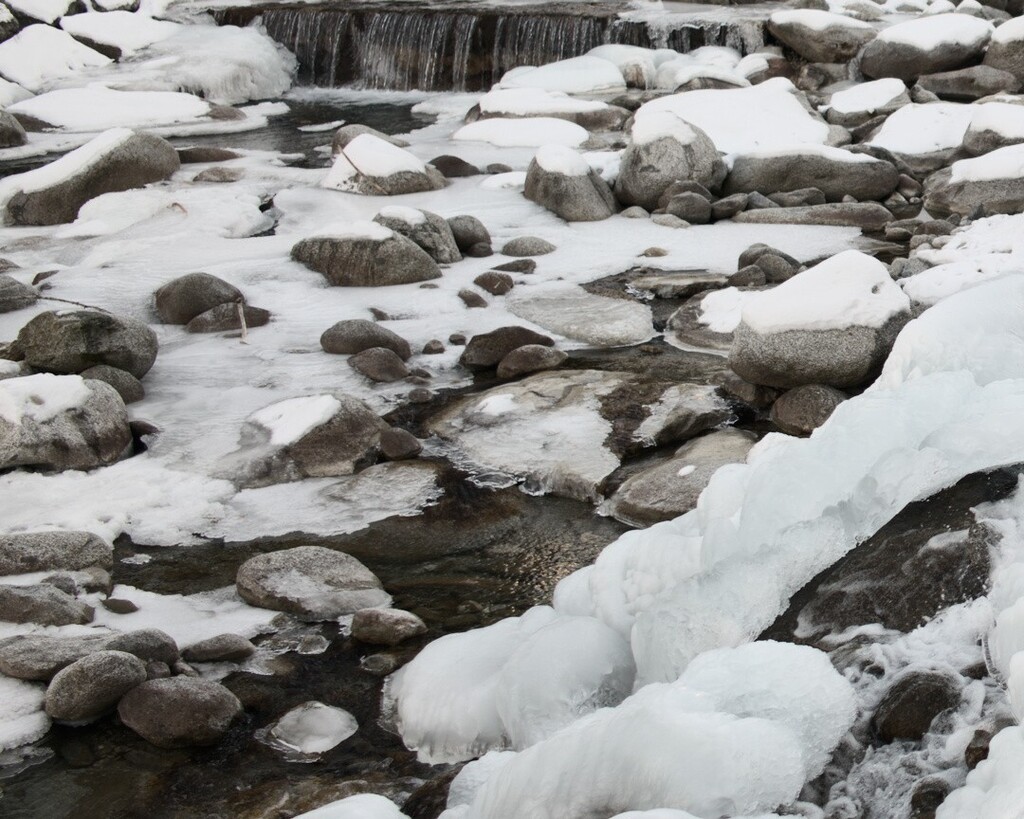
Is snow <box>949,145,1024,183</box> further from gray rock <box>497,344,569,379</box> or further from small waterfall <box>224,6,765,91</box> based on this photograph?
small waterfall <box>224,6,765,91</box>

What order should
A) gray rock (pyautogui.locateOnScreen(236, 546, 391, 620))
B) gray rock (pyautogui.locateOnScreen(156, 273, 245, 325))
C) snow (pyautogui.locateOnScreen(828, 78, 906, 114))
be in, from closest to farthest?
gray rock (pyautogui.locateOnScreen(236, 546, 391, 620)) < gray rock (pyautogui.locateOnScreen(156, 273, 245, 325)) < snow (pyautogui.locateOnScreen(828, 78, 906, 114))

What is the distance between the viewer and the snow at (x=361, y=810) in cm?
284

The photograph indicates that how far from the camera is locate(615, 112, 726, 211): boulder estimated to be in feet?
35.0

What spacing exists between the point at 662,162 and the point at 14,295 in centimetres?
539

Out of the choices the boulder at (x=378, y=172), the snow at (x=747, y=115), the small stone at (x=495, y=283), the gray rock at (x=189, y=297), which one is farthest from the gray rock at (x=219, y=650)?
the snow at (x=747, y=115)

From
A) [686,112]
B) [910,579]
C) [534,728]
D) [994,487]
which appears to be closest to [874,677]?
[910,579]

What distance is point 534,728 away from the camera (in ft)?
11.0

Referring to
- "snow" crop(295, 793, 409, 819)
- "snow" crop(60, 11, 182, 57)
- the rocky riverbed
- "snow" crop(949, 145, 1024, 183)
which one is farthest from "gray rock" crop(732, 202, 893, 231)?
"snow" crop(60, 11, 182, 57)

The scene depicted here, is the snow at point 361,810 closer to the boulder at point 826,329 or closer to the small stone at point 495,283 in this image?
the boulder at point 826,329

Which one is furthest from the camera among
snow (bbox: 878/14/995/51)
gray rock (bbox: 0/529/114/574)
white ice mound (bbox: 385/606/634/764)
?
snow (bbox: 878/14/995/51)

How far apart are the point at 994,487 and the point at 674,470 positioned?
8.38 ft

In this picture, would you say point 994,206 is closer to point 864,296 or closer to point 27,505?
point 864,296

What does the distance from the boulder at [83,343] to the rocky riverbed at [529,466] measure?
27 mm

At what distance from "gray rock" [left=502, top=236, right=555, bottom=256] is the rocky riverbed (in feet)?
0.08
